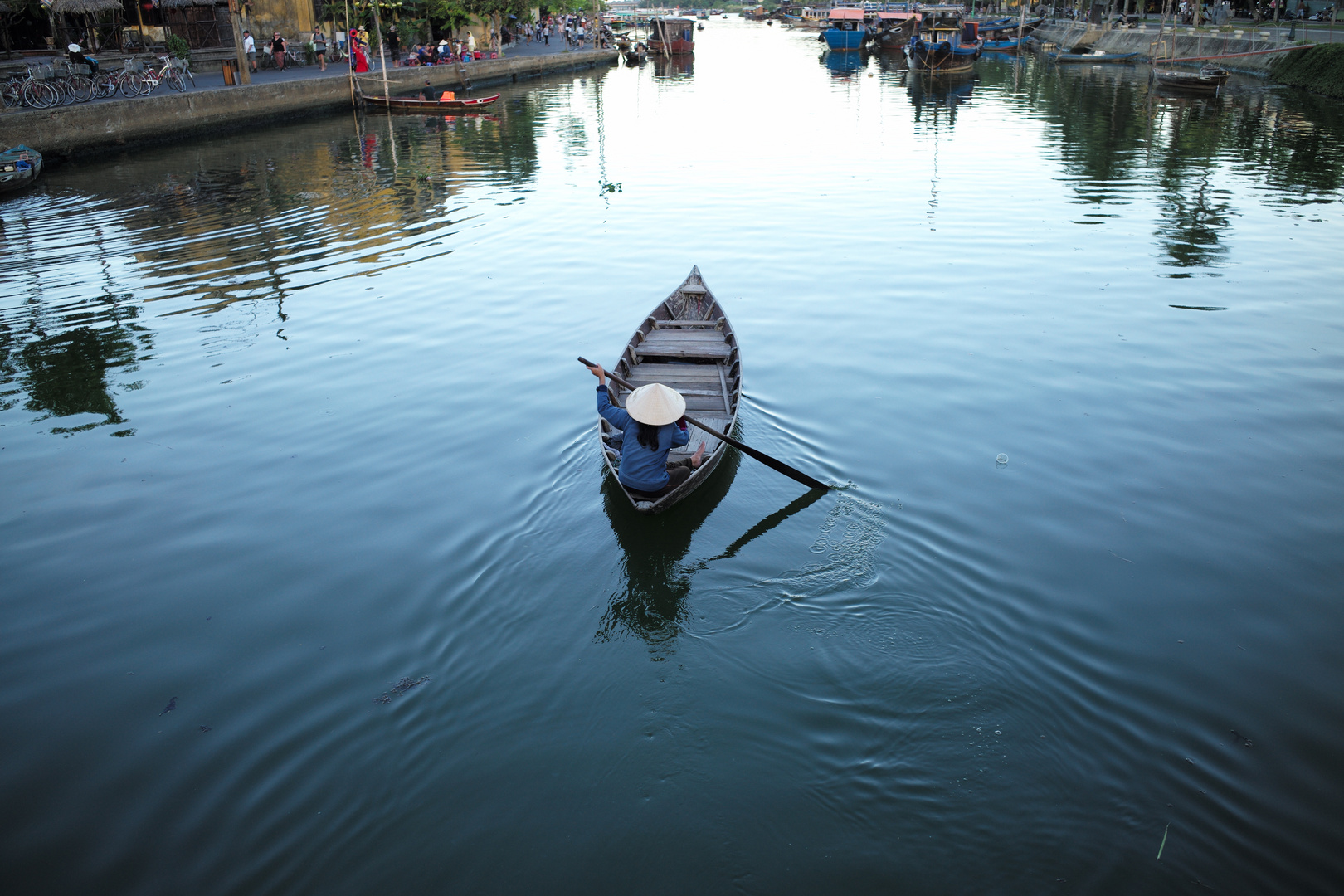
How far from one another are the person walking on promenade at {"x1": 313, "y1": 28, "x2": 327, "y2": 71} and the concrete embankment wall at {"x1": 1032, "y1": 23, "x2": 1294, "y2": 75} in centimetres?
3917

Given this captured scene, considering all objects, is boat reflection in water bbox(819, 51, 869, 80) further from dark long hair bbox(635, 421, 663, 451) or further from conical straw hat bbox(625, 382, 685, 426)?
dark long hair bbox(635, 421, 663, 451)

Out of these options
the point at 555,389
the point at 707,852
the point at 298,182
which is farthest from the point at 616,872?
the point at 298,182

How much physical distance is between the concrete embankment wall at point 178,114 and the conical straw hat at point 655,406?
2282cm

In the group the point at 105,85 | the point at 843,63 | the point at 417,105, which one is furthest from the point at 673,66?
the point at 105,85

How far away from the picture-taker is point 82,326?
40.5 feet

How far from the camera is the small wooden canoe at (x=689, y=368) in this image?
787 centimetres

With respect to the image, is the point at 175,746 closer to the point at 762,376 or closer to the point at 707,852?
the point at 707,852

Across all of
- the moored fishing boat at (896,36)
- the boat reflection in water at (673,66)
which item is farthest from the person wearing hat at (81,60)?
the moored fishing boat at (896,36)

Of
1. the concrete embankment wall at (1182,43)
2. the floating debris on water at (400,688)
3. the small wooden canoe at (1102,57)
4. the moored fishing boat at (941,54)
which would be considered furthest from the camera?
the small wooden canoe at (1102,57)

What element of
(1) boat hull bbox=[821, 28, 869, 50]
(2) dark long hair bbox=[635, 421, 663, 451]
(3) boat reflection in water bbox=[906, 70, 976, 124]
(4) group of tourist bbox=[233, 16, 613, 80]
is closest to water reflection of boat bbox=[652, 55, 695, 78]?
(4) group of tourist bbox=[233, 16, 613, 80]

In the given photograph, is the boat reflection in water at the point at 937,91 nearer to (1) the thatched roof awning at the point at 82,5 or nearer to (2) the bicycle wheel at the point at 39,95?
(1) the thatched roof awning at the point at 82,5

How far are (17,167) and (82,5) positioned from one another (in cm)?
1024

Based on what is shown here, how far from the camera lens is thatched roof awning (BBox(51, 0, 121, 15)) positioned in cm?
2620

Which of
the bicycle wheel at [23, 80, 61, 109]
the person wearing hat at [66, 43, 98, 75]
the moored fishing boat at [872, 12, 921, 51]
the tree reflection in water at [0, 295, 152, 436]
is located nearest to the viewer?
the tree reflection in water at [0, 295, 152, 436]
